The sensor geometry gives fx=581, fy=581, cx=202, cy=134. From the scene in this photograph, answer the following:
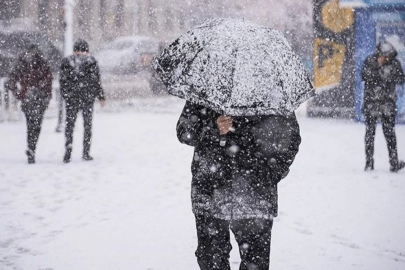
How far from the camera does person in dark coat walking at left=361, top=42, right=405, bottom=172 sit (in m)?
7.96

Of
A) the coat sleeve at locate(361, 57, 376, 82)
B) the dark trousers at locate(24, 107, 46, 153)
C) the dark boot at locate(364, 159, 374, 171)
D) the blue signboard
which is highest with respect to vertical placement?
the blue signboard

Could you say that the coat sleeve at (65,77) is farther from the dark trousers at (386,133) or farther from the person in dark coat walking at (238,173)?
the person in dark coat walking at (238,173)

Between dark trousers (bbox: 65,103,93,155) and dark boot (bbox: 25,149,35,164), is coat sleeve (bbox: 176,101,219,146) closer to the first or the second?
dark trousers (bbox: 65,103,93,155)

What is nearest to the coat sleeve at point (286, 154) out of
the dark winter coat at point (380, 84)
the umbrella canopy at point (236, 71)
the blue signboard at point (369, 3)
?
the umbrella canopy at point (236, 71)

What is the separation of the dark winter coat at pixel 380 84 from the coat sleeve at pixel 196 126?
5317 millimetres

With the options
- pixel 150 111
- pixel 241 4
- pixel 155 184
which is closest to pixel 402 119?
pixel 150 111

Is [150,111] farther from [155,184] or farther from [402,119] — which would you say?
[155,184]

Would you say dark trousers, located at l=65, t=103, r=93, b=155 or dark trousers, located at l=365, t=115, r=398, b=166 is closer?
dark trousers, located at l=365, t=115, r=398, b=166

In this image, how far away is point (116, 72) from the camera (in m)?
22.8

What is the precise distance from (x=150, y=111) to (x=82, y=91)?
7.07 m

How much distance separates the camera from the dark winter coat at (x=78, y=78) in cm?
874

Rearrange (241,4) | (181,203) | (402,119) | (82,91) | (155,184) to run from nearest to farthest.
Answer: (181,203) < (155,184) < (82,91) < (402,119) < (241,4)

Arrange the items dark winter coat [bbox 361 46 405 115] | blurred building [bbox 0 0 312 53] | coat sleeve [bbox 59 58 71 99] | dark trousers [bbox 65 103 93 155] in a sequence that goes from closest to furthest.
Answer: dark winter coat [bbox 361 46 405 115] < coat sleeve [bbox 59 58 71 99] < dark trousers [bbox 65 103 93 155] < blurred building [bbox 0 0 312 53]

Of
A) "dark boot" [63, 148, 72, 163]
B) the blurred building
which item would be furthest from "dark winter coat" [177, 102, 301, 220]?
the blurred building
